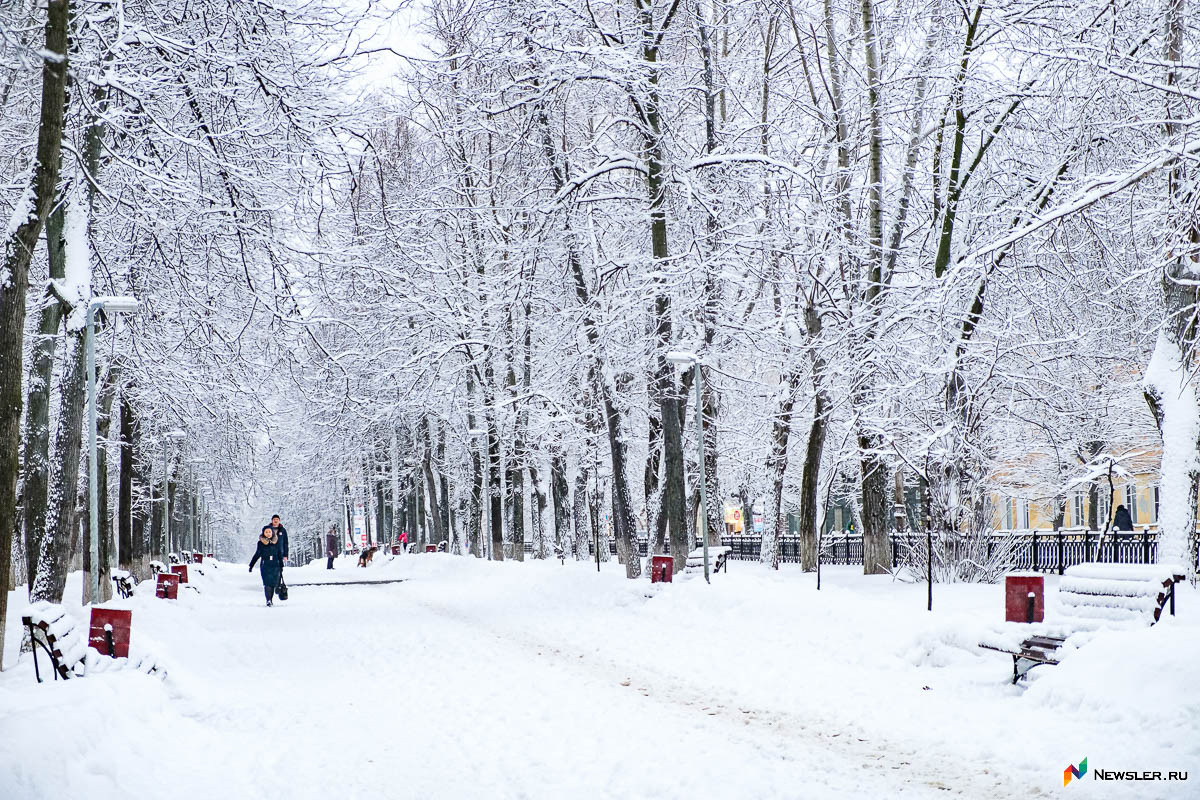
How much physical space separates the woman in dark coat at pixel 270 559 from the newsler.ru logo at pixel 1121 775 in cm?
1845

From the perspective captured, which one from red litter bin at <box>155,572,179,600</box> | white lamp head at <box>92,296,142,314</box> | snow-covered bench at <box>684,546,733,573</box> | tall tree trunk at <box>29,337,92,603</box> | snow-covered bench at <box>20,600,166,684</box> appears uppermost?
white lamp head at <box>92,296,142,314</box>

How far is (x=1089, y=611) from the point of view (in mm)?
10430

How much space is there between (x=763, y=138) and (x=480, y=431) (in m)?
13.3

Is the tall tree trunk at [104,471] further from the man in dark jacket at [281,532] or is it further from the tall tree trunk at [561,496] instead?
the tall tree trunk at [561,496]

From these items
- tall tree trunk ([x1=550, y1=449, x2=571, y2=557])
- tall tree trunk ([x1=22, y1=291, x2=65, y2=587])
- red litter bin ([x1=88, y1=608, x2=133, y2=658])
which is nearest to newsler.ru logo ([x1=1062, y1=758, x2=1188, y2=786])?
red litter bin ([x1=88, y1=608, x2=133, y2=658])

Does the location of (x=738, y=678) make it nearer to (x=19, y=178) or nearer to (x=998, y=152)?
(x=19, y=178)

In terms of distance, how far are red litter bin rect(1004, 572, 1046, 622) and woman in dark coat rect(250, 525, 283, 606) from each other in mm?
15915

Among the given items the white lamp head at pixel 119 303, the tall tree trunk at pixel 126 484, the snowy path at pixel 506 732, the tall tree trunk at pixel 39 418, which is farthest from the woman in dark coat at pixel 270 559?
the snowy path at pixel 506 732

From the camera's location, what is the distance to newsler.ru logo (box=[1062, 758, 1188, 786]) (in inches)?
260

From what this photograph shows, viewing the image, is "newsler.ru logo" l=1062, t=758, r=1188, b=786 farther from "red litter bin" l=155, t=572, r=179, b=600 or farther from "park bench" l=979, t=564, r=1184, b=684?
"red litter bin" l=155, t=572, r=179, b=600

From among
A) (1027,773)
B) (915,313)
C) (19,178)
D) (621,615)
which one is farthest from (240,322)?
(1027,773)

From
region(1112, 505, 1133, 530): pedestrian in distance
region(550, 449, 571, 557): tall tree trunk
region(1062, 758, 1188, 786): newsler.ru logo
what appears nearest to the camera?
region(1062, 758, 1188, 786): newsler.ru logo

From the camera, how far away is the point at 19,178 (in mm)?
13203

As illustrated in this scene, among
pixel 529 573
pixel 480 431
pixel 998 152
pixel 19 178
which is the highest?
pixel 998 152
